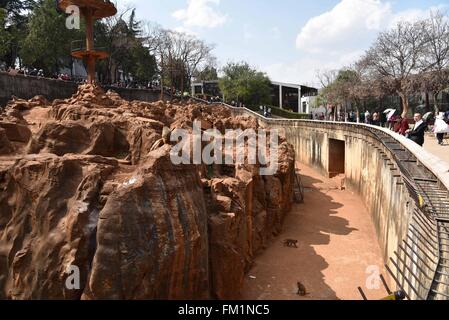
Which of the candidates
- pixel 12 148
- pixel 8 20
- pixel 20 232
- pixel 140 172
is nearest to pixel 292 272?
pixel 140 172

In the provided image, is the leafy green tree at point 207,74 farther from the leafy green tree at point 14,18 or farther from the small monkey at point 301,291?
the small monkey at point 301,291

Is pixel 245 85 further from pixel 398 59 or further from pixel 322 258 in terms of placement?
pixel 322 258

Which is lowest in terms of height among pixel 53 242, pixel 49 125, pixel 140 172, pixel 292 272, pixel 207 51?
pixel 292 272

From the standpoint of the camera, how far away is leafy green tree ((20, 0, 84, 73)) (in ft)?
115

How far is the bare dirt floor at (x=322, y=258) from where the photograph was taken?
36.4 feet

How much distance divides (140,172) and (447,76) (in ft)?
87.2

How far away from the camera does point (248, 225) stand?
12.8m

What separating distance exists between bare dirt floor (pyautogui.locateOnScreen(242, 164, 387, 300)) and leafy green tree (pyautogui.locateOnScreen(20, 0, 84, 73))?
27496 mm

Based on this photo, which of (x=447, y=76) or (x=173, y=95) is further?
(x=173, y=95)

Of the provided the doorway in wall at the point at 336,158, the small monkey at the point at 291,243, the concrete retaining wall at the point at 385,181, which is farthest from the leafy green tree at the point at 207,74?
the small monkey at the point at 291,243

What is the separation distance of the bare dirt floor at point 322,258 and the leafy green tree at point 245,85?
34.1 metres

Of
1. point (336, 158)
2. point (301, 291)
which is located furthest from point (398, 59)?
point (301, 291)

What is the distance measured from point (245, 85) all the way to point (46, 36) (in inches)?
974

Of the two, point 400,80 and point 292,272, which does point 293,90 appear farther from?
point 292,272
